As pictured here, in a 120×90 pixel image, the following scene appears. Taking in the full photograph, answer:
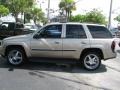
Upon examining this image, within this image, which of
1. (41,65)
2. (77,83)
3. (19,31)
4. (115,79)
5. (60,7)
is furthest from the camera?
(60,7)

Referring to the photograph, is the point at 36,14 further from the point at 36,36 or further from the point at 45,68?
the point at 45,68

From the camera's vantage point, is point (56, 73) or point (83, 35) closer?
point (56, 73)

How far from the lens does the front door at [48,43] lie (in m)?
11.6

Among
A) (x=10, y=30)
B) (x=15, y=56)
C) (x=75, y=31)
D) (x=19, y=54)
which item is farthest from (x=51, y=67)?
(x=10, y=30)

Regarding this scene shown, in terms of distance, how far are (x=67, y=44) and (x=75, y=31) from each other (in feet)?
2.07

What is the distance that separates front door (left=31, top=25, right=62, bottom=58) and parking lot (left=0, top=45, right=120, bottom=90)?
58 centimetres

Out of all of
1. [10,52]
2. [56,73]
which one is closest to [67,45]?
[56,73]

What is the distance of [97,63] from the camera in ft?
38.6

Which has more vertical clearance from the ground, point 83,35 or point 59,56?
point 83,35

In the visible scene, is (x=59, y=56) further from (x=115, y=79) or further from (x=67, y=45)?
(x=115, y=79)

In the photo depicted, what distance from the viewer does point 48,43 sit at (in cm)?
1165

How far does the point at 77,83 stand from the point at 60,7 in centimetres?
6288

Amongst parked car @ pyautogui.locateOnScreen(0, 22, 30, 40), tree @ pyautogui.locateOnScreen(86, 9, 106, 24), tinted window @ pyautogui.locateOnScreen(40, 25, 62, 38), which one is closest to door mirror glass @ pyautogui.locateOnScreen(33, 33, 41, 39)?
tinted window @ pyautogui.locateOnScreen(40, 25, 62, 38)

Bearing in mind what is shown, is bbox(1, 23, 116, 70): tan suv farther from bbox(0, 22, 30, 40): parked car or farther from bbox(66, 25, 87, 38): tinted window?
bbox(0, 22, 30, 40): parked car
